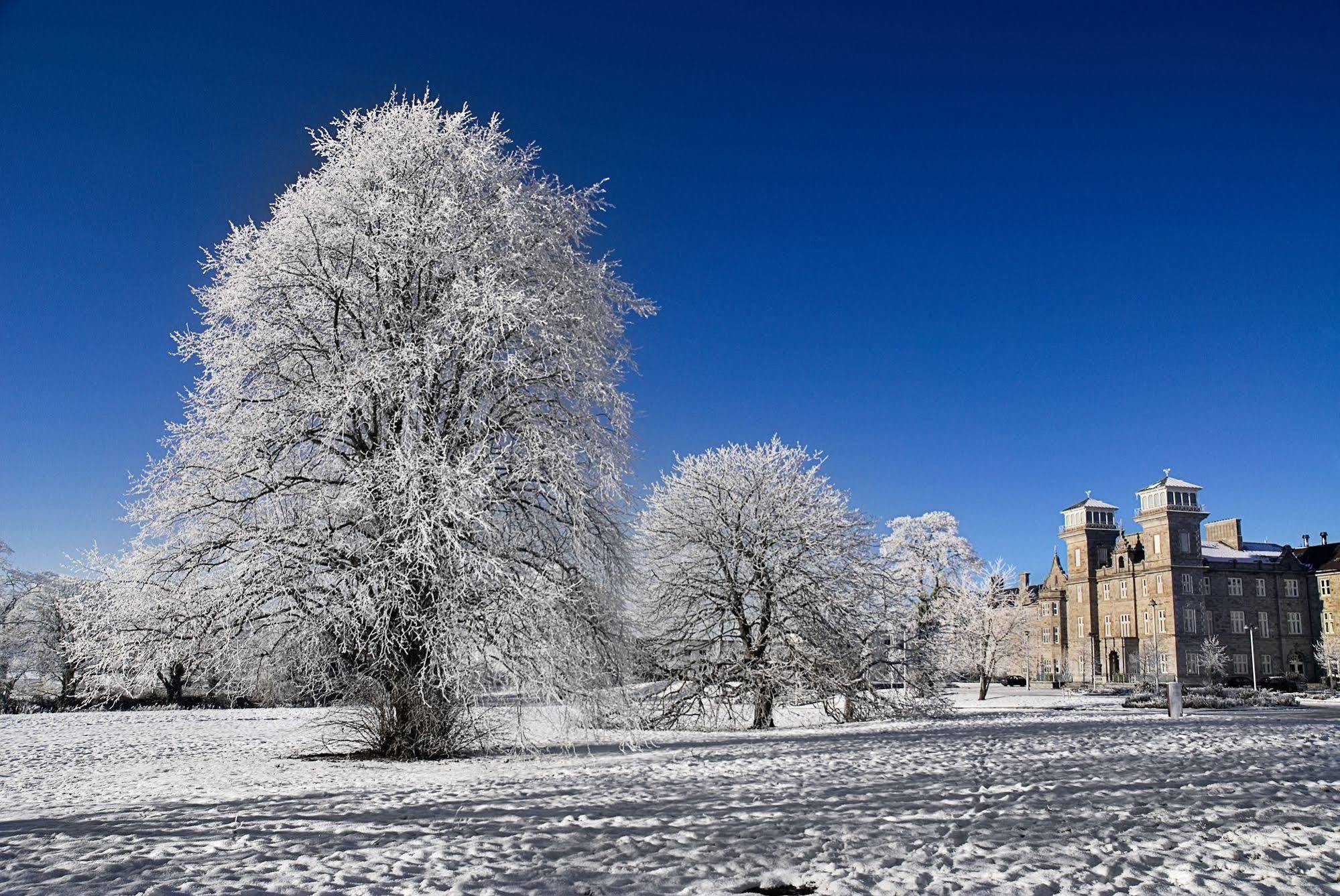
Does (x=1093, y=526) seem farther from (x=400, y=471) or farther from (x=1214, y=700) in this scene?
(x=400, y=471)

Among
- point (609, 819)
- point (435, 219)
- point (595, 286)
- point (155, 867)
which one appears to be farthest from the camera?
point (595, 286)

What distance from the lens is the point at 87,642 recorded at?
1328 centimetres

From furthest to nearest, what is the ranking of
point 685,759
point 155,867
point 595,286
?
point 595,286 → point 685,759 → point 155,867

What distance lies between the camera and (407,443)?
531 inches

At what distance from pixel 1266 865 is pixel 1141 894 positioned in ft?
4.53

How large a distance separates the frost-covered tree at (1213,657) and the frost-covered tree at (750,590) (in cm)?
5907

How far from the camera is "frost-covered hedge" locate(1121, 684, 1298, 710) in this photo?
3466cm

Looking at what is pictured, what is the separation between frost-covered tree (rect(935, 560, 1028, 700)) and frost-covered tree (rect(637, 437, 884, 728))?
76.9 feet

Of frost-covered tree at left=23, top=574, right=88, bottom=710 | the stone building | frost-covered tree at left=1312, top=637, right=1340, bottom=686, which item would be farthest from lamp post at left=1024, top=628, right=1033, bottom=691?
frost-covered tree at left=23, top=574, right=88, bottom=710

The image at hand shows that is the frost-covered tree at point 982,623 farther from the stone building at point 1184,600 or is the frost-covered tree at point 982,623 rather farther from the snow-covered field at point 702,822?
the snow-covered field at point 702,822

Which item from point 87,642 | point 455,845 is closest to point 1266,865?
point 455,845

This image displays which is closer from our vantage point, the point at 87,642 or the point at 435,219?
the point at 87,642

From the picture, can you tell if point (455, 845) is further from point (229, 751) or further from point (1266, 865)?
point (229, 751)

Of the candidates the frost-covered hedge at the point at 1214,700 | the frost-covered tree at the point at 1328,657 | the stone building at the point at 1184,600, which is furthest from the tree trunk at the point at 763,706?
the frost-covered tree at the point at 1328,657
